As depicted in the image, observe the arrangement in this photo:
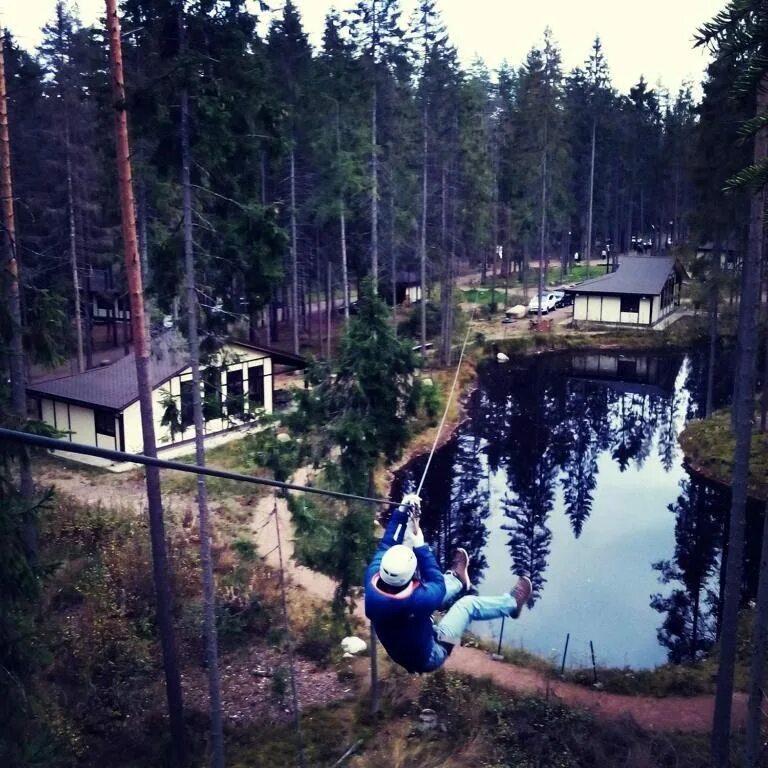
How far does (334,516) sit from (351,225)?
26.0m

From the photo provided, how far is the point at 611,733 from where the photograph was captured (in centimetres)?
1199

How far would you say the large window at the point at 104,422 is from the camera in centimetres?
2353

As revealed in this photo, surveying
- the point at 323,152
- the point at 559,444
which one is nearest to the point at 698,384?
the point at 559,444

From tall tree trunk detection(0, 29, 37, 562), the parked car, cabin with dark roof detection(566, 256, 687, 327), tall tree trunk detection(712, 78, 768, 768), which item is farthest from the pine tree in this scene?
the parked car

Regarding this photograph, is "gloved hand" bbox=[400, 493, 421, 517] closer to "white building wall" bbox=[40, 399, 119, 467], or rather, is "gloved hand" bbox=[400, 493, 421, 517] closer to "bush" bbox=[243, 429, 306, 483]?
"bush" bbox=[243, 429, 306, 483]

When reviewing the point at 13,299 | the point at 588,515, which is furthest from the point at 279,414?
the point at 588,515

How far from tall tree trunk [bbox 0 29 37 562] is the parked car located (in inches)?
1442

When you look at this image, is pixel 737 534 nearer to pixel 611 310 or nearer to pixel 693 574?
pixel 693 574

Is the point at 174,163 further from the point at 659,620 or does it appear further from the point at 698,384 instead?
the point at 698,384

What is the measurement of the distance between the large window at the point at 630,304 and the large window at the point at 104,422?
30.9 metres

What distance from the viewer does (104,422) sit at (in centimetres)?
2377

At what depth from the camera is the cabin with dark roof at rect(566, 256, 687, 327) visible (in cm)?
4462

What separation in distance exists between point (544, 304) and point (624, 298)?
476 centimetres

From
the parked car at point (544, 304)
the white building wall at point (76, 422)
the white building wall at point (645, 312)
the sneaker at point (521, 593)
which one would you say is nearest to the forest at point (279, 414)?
the white building wall at point (76, 422)
